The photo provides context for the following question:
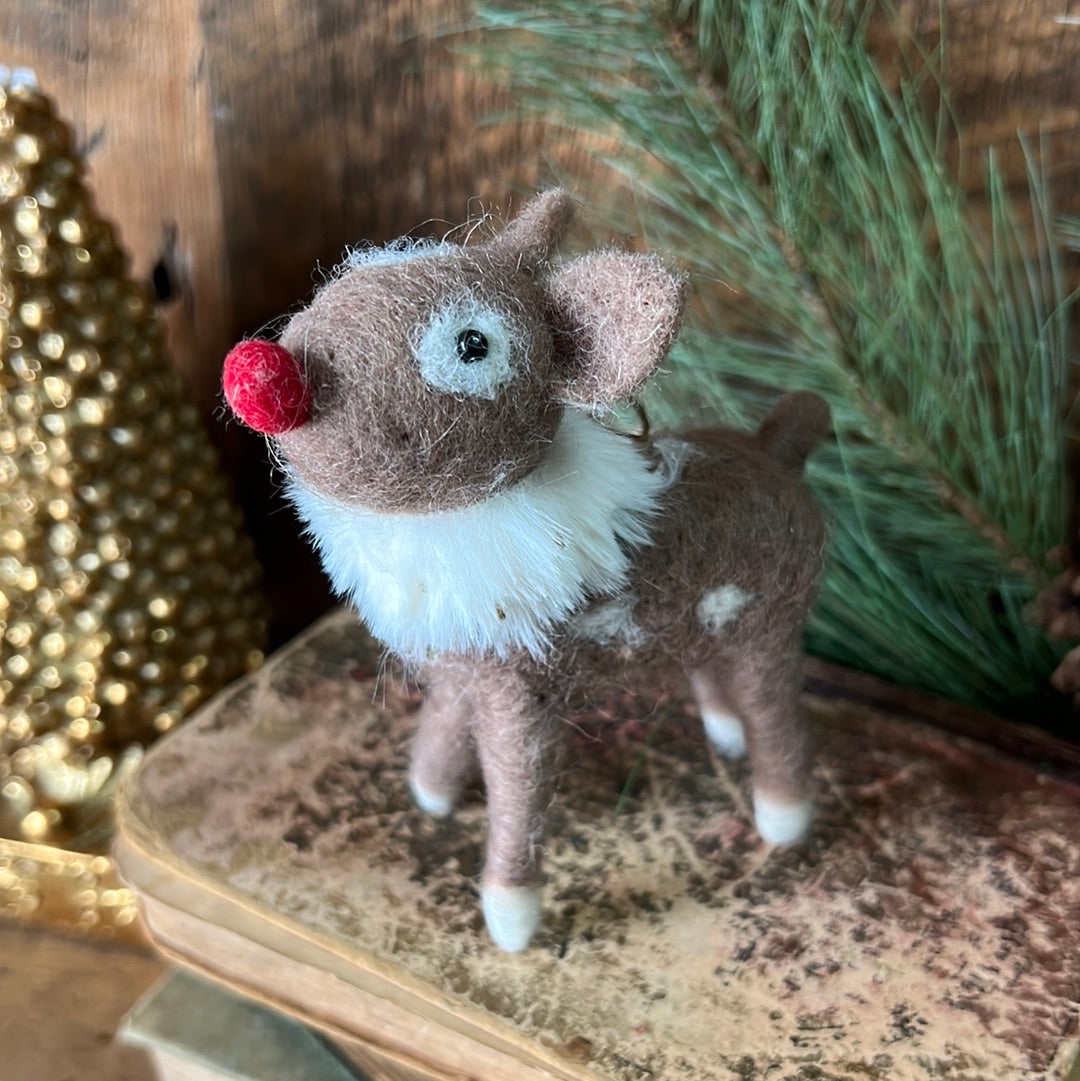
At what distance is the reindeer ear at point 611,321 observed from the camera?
1.17ft

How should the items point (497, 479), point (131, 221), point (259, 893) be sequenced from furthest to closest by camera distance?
point (131, 221)
point (259, 893)
point (497, 479)

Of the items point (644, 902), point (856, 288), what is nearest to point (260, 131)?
point (856, 288)

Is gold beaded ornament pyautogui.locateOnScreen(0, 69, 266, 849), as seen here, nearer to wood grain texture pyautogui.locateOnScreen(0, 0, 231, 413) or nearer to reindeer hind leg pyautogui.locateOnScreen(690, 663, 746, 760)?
wood grain texture pyautogui.locateOnScreen(0, 0, 231, 413)

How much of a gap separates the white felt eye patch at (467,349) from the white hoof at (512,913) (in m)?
0.23

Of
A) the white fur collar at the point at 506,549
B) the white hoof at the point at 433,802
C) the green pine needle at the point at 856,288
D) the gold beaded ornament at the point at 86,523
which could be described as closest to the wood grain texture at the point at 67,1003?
the gold beaded ornament at the point at 86,523

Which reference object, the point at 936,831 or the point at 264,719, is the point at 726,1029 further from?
the point at 264,719

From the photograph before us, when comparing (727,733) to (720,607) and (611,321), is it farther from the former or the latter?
(611,321)

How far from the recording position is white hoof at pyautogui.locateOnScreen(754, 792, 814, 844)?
51cm

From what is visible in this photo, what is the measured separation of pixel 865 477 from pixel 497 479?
0.90 ft

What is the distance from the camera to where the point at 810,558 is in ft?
1.53

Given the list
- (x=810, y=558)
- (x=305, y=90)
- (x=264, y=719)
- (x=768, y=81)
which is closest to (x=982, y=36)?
(x=768, y=81)

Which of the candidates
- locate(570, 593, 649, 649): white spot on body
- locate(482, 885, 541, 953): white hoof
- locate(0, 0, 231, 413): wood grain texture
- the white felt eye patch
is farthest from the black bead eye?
locate(0, 0, 231, 413): wood grain texture

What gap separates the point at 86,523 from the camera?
598mm

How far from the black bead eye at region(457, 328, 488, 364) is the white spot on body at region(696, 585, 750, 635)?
15 cm
